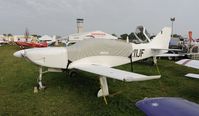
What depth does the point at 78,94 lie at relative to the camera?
6.36m

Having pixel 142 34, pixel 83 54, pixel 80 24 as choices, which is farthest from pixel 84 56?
pixel 80 24

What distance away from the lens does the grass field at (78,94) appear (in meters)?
5.04

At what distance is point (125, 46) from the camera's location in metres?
7.45

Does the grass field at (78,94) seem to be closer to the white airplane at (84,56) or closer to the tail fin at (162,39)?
the white airplane at (84,56)

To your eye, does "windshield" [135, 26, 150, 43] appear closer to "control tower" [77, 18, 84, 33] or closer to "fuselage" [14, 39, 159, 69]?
"fuselage" [14, 39, 159, 69]

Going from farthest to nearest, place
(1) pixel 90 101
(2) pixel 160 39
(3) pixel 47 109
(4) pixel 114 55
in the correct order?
(2) pixel 160 39
(4) pixel 114 55
(1) pixel 90 101
(3) pixel 47 109

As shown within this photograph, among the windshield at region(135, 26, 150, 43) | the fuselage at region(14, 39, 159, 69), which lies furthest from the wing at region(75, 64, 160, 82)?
the windshield at region(135, 26, 150, 43)

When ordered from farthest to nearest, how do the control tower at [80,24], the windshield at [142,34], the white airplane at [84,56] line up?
the control tower at [80,24], the windshield at [142,34], the white airplane at [84,56]

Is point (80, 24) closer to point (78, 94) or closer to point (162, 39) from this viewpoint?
point (162, 39)

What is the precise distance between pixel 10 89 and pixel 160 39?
731 cm

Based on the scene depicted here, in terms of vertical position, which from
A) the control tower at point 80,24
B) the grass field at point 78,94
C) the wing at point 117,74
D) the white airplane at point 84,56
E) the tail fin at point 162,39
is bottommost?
the grass field at point 78,94

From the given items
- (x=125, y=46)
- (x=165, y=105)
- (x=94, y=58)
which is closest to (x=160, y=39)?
(x=125, y=46)

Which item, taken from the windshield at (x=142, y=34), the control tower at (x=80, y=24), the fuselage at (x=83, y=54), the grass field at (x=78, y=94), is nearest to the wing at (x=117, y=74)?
the fuselage at (x=83, y=54)

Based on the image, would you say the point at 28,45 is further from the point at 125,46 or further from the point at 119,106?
the point at 119,106
